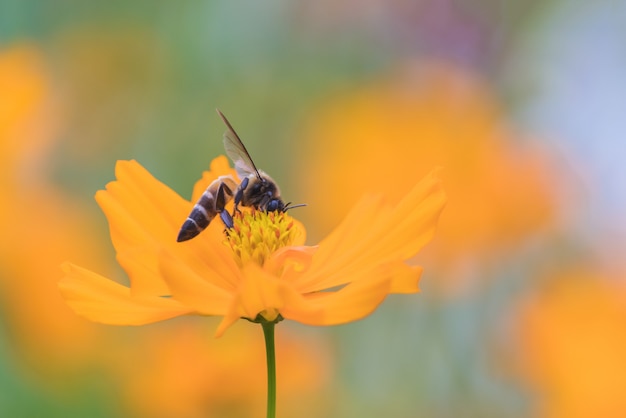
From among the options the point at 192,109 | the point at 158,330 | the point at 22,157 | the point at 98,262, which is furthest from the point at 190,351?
the point at 192,109

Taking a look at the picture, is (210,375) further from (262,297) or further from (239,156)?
(262,297)

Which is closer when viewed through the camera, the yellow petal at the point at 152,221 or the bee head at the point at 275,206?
the yellow petal at the point at 152,221

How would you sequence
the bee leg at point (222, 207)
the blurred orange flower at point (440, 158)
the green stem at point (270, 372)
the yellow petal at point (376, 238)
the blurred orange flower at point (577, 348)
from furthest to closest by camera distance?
the blurred orange flower at point (440, 158), the blurred orange flower at point (577, 348), the bee leg at point (222, 207), the yellow petal at point (376, 238), the green stem at point (270, 372)

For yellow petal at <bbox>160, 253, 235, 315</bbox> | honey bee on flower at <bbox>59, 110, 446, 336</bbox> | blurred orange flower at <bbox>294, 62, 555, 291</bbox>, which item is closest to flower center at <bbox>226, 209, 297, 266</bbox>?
honey bee on flower at <bbox>59, 110, 446, 336</bbox>

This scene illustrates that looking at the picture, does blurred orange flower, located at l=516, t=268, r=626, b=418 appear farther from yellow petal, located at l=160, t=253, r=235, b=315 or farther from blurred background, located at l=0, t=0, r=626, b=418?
yellow petal, located at l=160, t=253, r=235, b=315

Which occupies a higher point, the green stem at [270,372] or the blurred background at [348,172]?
the blurred background at [348,172]

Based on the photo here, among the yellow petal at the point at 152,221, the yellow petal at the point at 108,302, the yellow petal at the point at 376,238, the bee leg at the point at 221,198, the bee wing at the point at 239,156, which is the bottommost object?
the yellow petal at the point at 108,302

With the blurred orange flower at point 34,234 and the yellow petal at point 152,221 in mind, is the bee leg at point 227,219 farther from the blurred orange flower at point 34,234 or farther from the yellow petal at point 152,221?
the blurred orange flower at point 34,234

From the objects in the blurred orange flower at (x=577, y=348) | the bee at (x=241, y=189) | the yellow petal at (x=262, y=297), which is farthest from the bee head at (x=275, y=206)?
the blurred orange flower at (x=577, y=348)

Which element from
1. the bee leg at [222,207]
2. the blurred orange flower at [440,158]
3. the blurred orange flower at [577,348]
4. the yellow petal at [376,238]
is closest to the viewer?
the yellow petal at [376,238]
